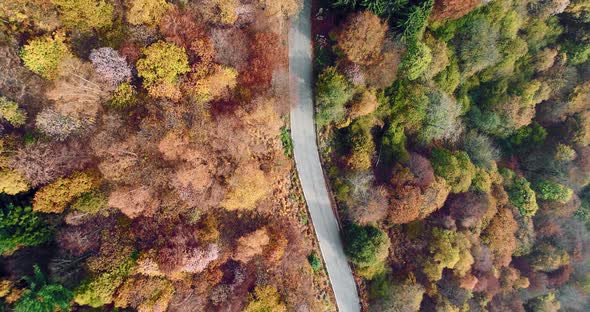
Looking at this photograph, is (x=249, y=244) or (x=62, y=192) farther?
(x=249, y=244)

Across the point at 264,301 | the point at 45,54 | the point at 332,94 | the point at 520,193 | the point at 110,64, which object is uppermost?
the point at 332,94

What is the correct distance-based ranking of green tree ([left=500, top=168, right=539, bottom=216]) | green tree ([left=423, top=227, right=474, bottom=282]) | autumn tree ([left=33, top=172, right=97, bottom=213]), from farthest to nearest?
green tree ([left=500, top=168, right=539, bottom=216])
green tree ([left=423, top=227, right=474, bottom=282])
autumn tree ([left=33, top=172, right=97, bottom=213])

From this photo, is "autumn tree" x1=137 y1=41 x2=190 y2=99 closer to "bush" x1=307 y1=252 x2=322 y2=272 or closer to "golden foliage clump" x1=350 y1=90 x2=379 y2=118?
"golden foliage clump" x1=350 y1=90 x2=379 y2=118

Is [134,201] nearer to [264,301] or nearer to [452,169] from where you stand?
[264,301]

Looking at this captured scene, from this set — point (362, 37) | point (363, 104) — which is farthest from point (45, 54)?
point (363, 104)

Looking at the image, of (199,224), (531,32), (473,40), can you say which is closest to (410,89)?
(473,40)

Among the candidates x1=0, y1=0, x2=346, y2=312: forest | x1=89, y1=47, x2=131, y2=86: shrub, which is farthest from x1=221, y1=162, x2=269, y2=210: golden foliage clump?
x1=89, y1=47, x2=131, y2=86: shrub

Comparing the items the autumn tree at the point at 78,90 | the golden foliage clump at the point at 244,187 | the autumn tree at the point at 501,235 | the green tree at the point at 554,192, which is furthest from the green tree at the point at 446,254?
the autumn tree at the point at 78,90
